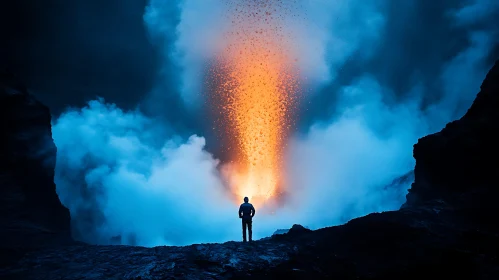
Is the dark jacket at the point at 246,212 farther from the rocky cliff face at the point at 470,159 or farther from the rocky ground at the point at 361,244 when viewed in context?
the rocky cliff face at the point at 470,159

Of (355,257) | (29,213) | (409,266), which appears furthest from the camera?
(29,213)

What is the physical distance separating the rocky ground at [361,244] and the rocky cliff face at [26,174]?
0.09m

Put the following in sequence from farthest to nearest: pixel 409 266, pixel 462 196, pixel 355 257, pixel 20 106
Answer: pixel 20 106, pixel 462 196, pixel 355 257, pixel 409 266

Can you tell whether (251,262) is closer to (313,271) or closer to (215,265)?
(215,265)

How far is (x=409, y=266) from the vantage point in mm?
8898

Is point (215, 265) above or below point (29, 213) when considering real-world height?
below

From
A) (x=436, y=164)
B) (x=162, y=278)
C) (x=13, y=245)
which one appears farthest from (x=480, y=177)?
(x=13, y=245)

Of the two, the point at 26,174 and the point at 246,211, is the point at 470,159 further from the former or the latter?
the point at 26,174

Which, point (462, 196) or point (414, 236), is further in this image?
point (462, 196)

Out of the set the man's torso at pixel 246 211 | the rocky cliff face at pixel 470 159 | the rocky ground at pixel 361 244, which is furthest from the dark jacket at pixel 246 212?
the rocky cliff face at pixel 470 159

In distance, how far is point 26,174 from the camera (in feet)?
59.4

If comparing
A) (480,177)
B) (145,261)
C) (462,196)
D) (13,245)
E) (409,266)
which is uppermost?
(480,177)

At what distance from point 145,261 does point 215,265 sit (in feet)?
9.80

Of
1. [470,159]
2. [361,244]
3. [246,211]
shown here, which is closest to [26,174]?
[246,211]
